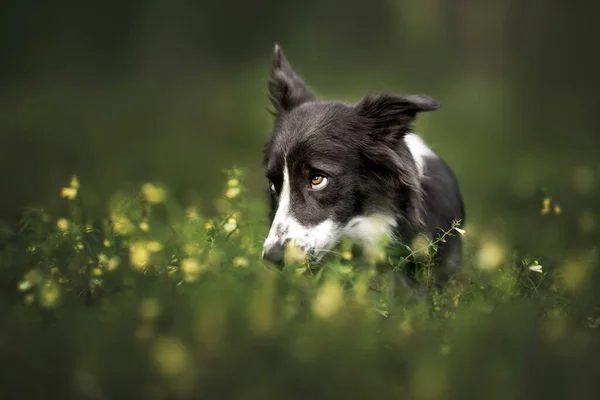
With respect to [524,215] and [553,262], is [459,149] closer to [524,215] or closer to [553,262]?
[524,215]

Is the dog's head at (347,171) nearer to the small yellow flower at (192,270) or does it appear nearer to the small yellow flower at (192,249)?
the small yellow flower at (192,249)

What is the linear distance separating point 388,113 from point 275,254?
4.05 feet

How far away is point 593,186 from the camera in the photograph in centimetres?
715

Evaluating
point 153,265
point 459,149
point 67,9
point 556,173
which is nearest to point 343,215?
point 153,265

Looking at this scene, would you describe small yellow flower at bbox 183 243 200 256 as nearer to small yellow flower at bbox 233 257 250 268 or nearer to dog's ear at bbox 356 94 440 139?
small yellow flower at bbox 233 257 250 268

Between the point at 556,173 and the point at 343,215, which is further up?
the point at 343,215

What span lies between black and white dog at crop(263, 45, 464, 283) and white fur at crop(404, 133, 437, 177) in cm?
2

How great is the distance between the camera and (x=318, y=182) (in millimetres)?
4680

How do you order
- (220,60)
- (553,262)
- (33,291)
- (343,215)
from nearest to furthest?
(33,291) < (343,215) < (553,262) < (220,60)

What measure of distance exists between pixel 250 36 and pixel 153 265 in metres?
12.9

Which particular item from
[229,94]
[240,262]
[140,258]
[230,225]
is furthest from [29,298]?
[229,94]

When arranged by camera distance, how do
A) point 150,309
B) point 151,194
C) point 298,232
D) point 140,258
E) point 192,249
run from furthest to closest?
point 151,194 < point 298,232 < point 192,249 < point 140,258 < point 150,309

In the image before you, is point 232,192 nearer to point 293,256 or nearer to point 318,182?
point 318,182

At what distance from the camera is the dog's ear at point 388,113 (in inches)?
187
